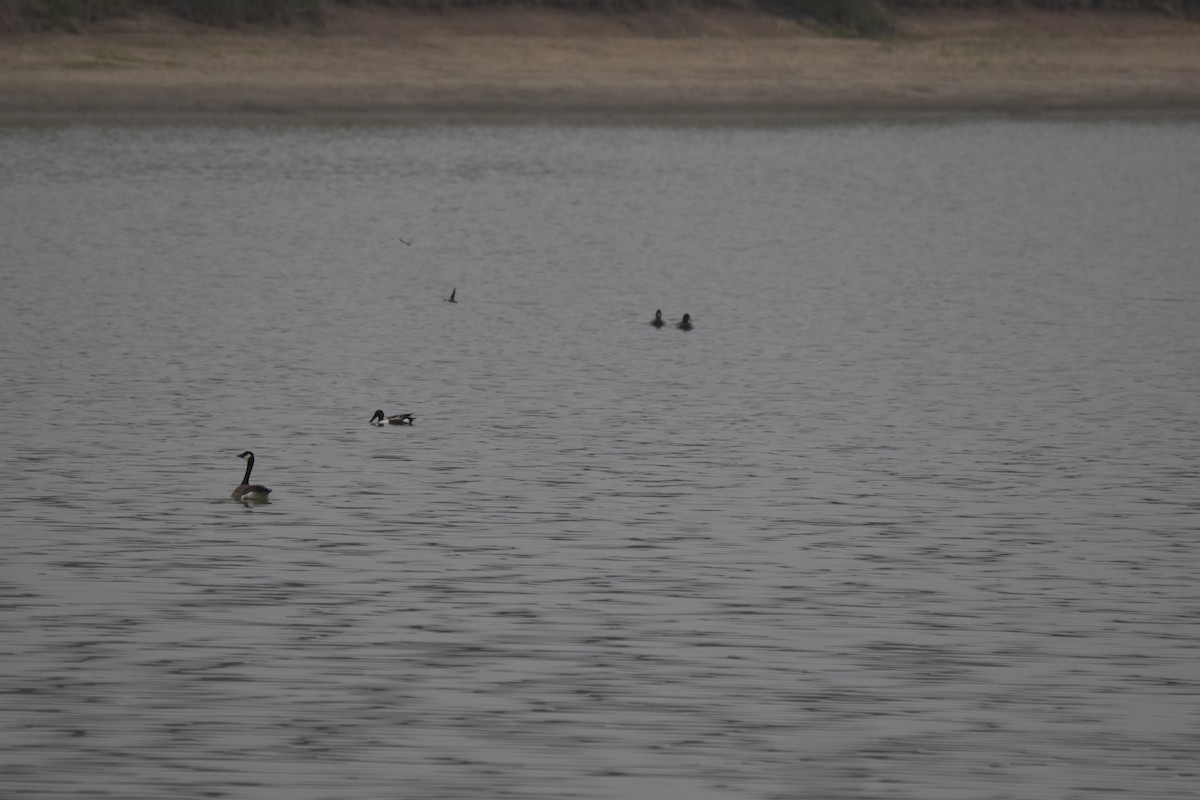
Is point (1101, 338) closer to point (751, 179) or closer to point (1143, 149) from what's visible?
point (751, 179)

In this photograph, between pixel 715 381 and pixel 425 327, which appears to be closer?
pixel 715 381

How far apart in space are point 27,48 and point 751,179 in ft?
62.8

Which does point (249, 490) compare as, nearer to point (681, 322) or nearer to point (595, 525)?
point (595, 525)

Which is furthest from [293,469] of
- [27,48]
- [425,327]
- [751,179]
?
[27,48]

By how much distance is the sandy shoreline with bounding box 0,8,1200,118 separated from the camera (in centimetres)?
4825

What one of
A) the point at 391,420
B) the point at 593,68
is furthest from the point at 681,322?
the point at 593,68

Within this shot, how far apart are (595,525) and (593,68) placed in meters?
40.9

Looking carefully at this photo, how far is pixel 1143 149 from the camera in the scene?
53.8m

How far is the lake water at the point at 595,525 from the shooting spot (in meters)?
8.63

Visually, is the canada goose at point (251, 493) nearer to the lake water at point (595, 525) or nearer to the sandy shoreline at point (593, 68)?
the lake water at point (595, 525)

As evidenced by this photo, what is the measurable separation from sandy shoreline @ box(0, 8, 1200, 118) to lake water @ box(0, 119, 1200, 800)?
17077 mm

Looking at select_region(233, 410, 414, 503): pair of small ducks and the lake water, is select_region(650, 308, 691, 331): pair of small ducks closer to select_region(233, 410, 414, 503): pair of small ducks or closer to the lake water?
the lake water

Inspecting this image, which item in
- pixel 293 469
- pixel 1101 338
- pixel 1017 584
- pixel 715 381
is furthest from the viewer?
pixel 1101 338

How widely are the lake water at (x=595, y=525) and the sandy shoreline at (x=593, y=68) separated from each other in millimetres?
17077
